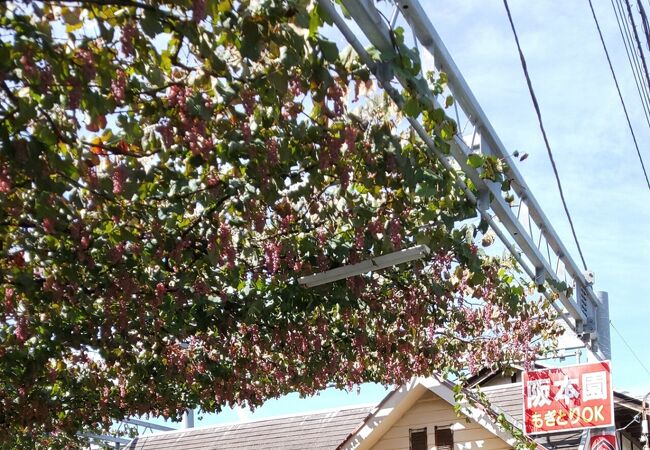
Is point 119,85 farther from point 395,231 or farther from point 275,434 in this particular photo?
point 275,434

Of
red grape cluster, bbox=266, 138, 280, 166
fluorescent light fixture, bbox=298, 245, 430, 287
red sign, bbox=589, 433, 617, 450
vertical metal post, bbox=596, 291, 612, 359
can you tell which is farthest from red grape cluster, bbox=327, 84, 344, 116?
vertical metal post, bbox=596, 291, 612, 359

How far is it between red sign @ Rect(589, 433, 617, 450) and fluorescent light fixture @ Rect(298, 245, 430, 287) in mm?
5529

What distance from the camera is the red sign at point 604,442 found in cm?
1368

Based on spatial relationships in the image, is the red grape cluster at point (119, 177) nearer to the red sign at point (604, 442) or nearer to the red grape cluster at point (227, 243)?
the red grape cluster at point (227, 243)

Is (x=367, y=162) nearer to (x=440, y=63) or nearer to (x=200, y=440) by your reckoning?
(x=440, y=63)

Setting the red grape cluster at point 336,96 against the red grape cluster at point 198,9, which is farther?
the red grape cluster at point 336,96

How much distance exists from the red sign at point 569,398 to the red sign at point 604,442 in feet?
0.74

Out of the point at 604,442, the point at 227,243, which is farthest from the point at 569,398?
the point at 227,243

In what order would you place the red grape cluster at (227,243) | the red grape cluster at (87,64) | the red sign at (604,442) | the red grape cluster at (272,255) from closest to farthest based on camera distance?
the red grape cluster at (87,64)
the red grape cluster at (227,243)
the red grape cluster at (272,255)
the red sign at (604,442)

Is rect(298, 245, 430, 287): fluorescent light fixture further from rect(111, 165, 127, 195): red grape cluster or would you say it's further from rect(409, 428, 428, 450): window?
rect(409, 428, 428, 450): window

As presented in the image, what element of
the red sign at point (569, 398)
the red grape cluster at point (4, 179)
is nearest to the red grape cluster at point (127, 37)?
the red grape cluster at point (4, 179)

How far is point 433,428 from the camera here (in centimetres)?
1838

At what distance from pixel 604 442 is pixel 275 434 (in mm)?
9386

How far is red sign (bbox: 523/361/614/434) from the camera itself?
13.7m
